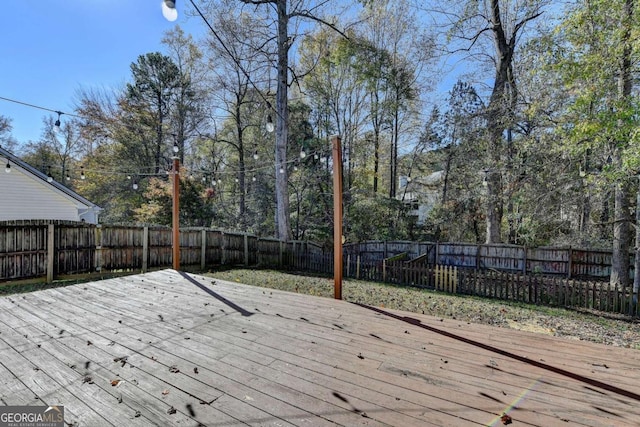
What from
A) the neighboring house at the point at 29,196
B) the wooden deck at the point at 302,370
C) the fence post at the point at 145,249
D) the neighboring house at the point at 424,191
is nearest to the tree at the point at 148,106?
the neighboring house at the point at 29,196

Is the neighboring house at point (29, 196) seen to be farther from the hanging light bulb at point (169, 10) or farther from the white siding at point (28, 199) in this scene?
the hanging light bulb at point (169, 10)

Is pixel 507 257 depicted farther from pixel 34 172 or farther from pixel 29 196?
pixel 29 196

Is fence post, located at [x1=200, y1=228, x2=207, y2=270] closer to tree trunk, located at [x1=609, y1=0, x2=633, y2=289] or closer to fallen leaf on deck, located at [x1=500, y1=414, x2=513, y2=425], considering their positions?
fallen leaf on deck, located at [x1=500, y1=414, x2=513, y2=425]

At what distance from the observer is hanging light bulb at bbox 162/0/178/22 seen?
264 cm

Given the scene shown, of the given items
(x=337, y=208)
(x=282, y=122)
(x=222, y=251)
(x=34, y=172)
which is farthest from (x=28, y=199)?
(x=337, y=208)

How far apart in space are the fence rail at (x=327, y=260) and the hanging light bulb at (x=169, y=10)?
19.3 feet

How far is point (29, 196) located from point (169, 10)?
1071 centimetres

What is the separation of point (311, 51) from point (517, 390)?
16269mm

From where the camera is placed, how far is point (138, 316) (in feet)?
10.5

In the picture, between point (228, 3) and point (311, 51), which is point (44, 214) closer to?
point (228, 3)

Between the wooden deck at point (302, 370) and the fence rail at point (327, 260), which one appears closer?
the wooden deck at point (302, 370)

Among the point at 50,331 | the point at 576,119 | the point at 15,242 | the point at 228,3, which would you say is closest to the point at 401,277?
the point at 576,119

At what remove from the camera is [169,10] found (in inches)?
105

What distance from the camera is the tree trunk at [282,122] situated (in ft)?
33.3
